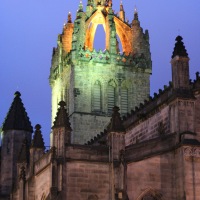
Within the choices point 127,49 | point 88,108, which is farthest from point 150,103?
point 127,49

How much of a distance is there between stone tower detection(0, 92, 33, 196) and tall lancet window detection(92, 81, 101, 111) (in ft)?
28.9

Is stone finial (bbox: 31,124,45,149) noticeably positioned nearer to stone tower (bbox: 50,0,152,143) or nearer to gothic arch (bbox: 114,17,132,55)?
stone tower (bbox: 50,0,152,143)

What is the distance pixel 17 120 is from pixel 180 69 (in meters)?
20.6

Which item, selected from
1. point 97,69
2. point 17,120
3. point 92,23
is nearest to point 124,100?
point 97,69

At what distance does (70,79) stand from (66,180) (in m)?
28.1

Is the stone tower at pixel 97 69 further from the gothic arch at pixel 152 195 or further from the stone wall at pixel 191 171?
the stone wall at pixel 191 171

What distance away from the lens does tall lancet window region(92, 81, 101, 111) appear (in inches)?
2505

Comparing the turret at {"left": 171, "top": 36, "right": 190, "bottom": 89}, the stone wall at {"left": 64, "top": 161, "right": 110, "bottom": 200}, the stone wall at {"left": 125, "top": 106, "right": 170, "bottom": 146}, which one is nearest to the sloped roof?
the stone wall at {"left": 125, "top": 106, "right": 170, "bottom": 146}

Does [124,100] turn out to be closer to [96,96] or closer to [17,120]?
[96,96]

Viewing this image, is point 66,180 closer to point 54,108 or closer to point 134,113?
point 134,113

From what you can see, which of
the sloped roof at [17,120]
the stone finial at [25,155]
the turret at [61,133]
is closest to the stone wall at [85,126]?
the sloped roof at [17,120]

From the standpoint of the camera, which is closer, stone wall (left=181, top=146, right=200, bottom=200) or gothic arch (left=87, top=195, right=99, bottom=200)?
stone wall (left=181, top=146, right=200, bottom=200)

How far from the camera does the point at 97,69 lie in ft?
213

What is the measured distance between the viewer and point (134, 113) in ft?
150
